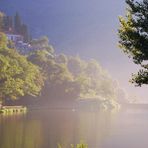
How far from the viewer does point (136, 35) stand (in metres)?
37.1

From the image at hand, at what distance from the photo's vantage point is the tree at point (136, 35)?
3671 centimetres

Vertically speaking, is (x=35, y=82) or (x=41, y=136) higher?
(x=35, y=82)

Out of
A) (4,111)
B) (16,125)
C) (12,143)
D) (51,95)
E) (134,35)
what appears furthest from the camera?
(51,95)

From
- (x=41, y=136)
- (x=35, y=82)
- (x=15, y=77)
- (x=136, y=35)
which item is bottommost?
(x=41, y=136)

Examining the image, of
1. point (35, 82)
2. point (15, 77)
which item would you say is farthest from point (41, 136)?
point (35, 82)

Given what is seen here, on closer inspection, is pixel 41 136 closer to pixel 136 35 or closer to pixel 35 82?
pixel 136 35

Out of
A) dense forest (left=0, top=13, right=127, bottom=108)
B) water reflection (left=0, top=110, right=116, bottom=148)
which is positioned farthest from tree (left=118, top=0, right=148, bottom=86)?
dense forest (left=0, top=13, right=127, bottom=108)

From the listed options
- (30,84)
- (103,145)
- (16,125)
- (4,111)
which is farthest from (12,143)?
(30,84)

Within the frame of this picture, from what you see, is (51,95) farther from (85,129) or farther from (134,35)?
(134,35)

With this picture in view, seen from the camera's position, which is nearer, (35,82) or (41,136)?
(41,136)

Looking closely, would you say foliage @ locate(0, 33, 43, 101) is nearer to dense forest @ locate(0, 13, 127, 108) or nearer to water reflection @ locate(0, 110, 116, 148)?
dense forest @ locate(0, 13, 127, 108)

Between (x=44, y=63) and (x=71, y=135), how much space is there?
316ft

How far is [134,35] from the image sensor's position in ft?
122

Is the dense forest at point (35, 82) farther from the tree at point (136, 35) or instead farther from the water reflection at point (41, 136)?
the tree at point (136, 35)
